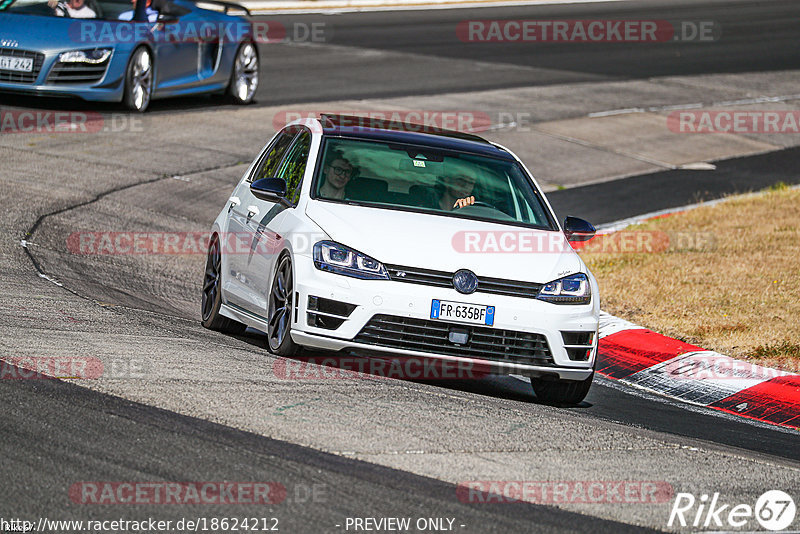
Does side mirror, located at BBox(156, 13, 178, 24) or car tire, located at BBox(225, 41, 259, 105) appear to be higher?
side mirror, located at BBox(156, 13, 178, 24)

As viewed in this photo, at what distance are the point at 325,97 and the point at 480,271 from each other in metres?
13.2

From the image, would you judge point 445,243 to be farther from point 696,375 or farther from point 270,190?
point 696,375

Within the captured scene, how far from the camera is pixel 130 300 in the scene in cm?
995

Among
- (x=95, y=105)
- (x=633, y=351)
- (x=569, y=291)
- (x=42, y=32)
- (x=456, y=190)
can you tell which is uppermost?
(x=42, y=32)

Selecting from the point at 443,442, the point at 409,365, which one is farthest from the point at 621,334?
the point at 443,442

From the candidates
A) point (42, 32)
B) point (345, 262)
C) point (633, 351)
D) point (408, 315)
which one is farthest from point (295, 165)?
point (42, 32)

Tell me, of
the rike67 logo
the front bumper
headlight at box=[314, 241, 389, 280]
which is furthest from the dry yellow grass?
the rike67 logo

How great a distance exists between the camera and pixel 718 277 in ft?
40.4

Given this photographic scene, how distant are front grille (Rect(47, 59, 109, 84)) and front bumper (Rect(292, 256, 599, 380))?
355 inches

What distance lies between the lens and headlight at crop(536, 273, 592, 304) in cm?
798

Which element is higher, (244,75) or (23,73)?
(23,73)

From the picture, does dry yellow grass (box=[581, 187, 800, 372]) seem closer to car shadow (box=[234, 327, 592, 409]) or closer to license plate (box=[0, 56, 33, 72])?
car shadow (box=[234, 327, 592, 409])

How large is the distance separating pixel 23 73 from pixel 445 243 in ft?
31.2

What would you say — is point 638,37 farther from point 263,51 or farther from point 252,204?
point 252,204
